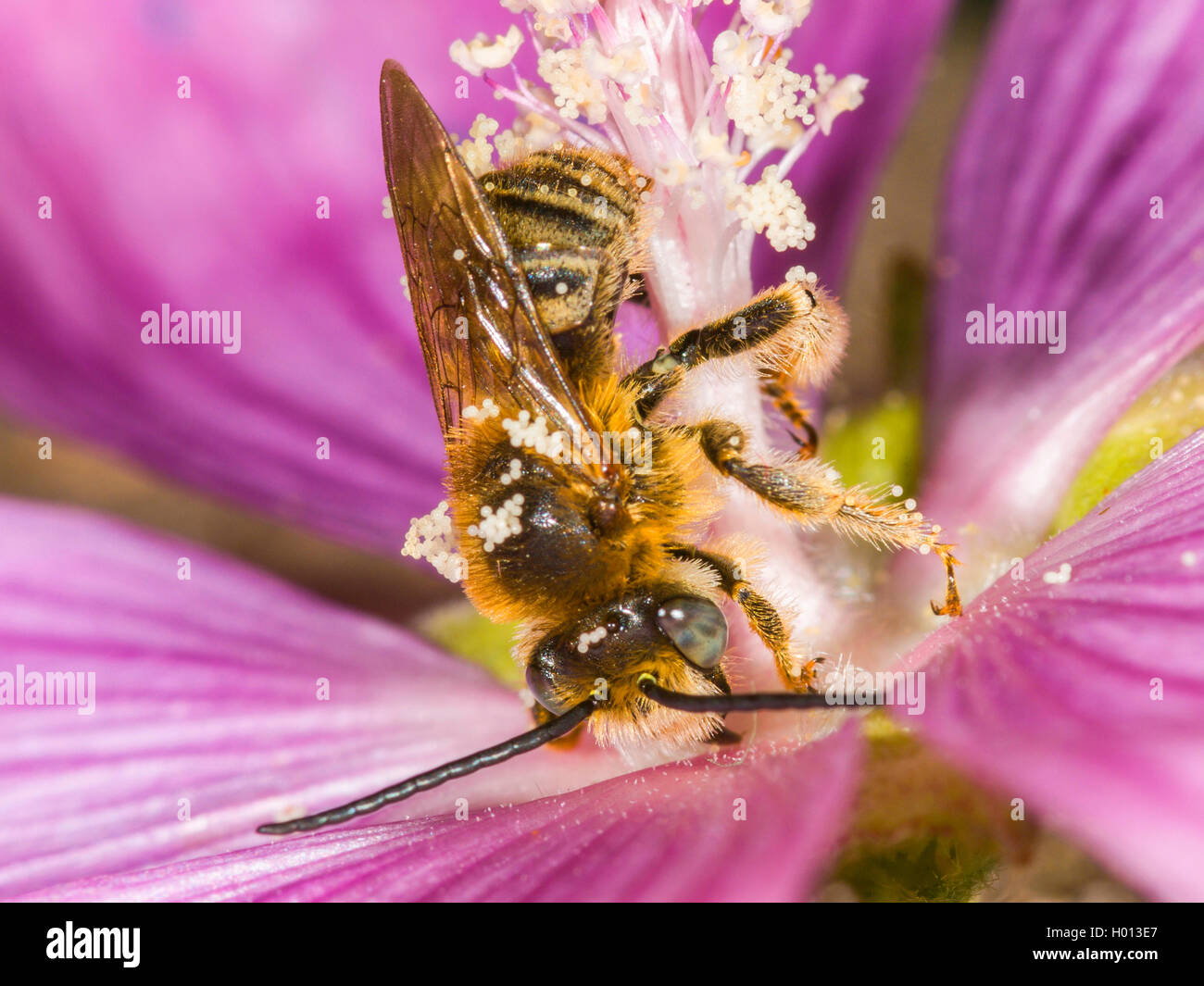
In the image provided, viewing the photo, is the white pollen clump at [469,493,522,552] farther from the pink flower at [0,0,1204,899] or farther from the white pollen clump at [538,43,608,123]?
the white pollen clump at [538,43,608,123]

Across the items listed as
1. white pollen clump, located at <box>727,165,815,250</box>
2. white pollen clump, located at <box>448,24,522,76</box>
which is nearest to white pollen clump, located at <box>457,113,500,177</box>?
white pollen clump, located at <box>448,24,522,76</box>

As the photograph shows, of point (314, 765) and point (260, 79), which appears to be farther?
point (260, 79)

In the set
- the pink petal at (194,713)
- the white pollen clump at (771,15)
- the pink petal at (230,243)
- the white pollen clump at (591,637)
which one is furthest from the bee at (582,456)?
the pink petal at (230,243)

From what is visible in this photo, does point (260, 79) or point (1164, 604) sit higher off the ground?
point (260, 79)

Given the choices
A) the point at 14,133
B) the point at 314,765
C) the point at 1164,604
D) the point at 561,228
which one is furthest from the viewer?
the point at 14,133

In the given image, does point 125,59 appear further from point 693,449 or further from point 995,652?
point 995,652
